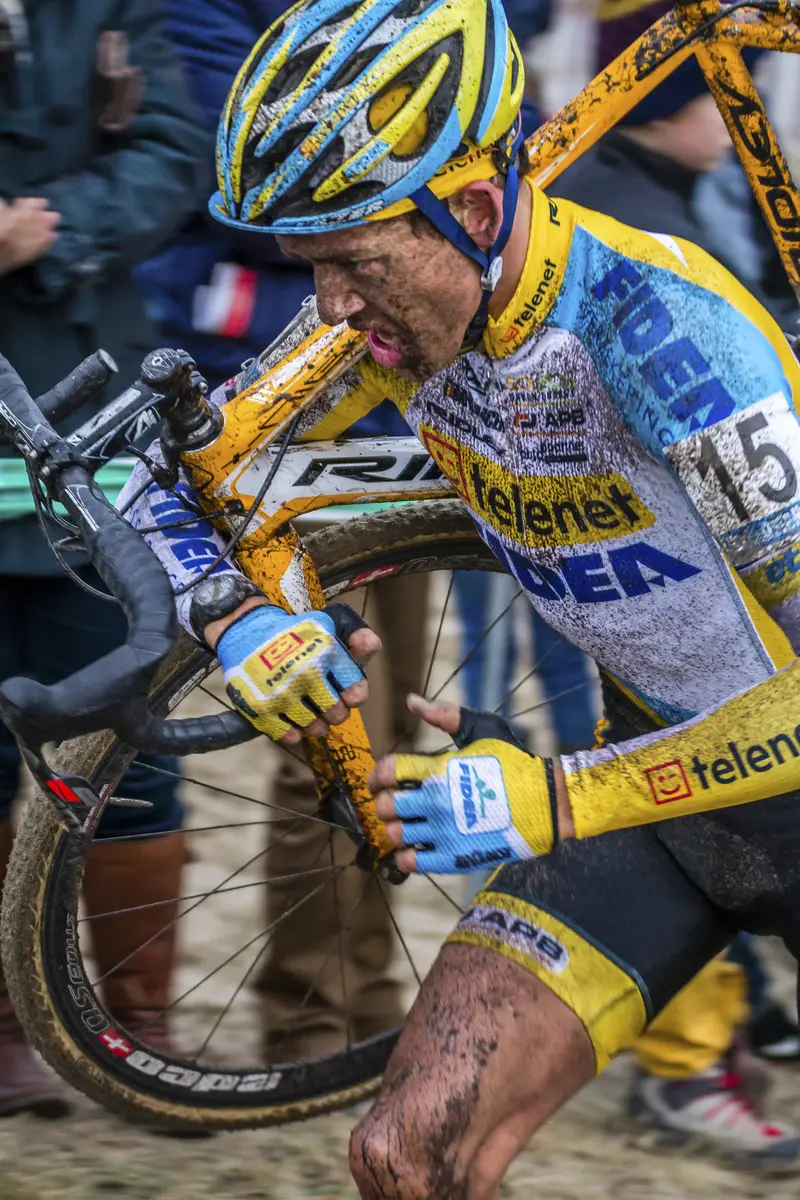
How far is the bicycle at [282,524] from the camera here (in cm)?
272

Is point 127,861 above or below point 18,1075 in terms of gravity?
above

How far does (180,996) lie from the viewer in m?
3.55

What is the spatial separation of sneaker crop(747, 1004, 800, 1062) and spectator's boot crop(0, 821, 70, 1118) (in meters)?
1.56

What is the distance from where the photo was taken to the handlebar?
6.59ft

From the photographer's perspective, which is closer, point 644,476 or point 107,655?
point 107,655

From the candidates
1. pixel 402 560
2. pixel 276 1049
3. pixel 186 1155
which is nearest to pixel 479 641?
pixel 402 560

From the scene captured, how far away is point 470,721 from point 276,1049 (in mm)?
1506

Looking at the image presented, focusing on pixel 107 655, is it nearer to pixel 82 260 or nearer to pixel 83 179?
pixel 82 260

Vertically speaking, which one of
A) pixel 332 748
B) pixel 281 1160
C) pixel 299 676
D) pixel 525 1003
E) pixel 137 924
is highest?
pixel 299 676

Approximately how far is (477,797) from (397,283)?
30.0 inches

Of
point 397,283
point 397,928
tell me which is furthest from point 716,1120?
point 397,283

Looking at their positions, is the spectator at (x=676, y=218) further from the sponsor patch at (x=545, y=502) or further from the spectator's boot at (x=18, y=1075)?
the spectator's boot at (x=18, y=1075)

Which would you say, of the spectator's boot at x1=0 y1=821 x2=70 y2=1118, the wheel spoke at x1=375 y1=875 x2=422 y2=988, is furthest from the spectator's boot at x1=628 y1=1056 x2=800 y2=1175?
the spectator's boot at x1=0 y1=821 x2=70 y2=1118

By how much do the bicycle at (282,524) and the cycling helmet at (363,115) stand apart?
45 cm
